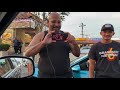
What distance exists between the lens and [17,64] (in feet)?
6.16

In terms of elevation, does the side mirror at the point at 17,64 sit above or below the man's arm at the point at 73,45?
below

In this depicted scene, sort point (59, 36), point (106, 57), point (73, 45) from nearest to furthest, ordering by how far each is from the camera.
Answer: point (59, 36), point (73, 45), point (106, 57)

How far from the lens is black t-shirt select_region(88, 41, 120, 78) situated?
1.72m

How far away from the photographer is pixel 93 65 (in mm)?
1965

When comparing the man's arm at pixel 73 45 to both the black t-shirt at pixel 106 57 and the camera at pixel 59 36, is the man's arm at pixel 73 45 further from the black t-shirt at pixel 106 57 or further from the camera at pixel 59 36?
the black t-shirt at pixel 106 57

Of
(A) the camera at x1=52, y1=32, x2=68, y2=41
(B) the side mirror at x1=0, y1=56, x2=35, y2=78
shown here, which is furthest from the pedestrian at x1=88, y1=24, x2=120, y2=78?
(B) the side mirror at x1=0, y1=56, x2=35, y2=78

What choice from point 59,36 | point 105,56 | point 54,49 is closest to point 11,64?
point 54,49

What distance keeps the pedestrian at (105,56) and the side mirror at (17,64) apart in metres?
0.43

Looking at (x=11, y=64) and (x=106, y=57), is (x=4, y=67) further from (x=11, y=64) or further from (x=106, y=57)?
(x=106, y=57)

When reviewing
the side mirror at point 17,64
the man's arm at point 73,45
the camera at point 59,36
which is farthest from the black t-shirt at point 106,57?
the side mirror at point 17,64

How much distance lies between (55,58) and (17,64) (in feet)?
1.31

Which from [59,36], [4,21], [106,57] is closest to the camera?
[4,21]

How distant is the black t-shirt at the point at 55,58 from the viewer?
1.64 meters
